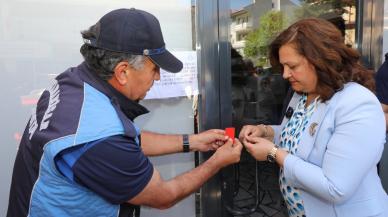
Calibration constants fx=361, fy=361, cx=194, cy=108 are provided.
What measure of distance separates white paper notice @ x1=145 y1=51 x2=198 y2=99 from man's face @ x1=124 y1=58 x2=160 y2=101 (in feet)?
1.96

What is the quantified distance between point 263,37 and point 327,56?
0.82 metres

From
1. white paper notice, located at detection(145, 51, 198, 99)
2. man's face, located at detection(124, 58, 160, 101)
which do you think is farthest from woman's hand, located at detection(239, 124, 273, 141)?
man's face, located at detection(124, 58, 160, 101)

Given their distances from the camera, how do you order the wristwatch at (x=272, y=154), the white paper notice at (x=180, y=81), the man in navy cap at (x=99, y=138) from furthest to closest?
the white paper notice at (x=180, y=81), the wristwatch at (x=272, y=154), the man in navy cap at (x=99, y=138)

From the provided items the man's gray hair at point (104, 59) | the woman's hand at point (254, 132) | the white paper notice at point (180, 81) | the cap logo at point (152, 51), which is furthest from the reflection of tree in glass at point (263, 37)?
the man's gray hair at point (104, 59)

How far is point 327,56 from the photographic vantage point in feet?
5.11

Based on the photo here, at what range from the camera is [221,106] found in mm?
2230

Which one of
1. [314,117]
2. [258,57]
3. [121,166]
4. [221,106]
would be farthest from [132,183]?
[258,57]

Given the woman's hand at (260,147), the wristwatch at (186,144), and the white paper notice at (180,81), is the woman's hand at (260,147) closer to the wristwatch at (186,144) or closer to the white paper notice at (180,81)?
the wristwatch at (186,144)

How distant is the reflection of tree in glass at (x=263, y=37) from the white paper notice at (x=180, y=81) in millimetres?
371

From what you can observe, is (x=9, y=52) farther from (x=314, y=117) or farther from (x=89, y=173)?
(x=314, y=117)

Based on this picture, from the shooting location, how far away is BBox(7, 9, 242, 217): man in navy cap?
1.26 m

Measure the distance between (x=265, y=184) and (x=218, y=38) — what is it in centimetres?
106

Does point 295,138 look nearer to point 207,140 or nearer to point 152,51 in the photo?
point 207,140

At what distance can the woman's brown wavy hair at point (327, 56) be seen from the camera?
5.14ft
